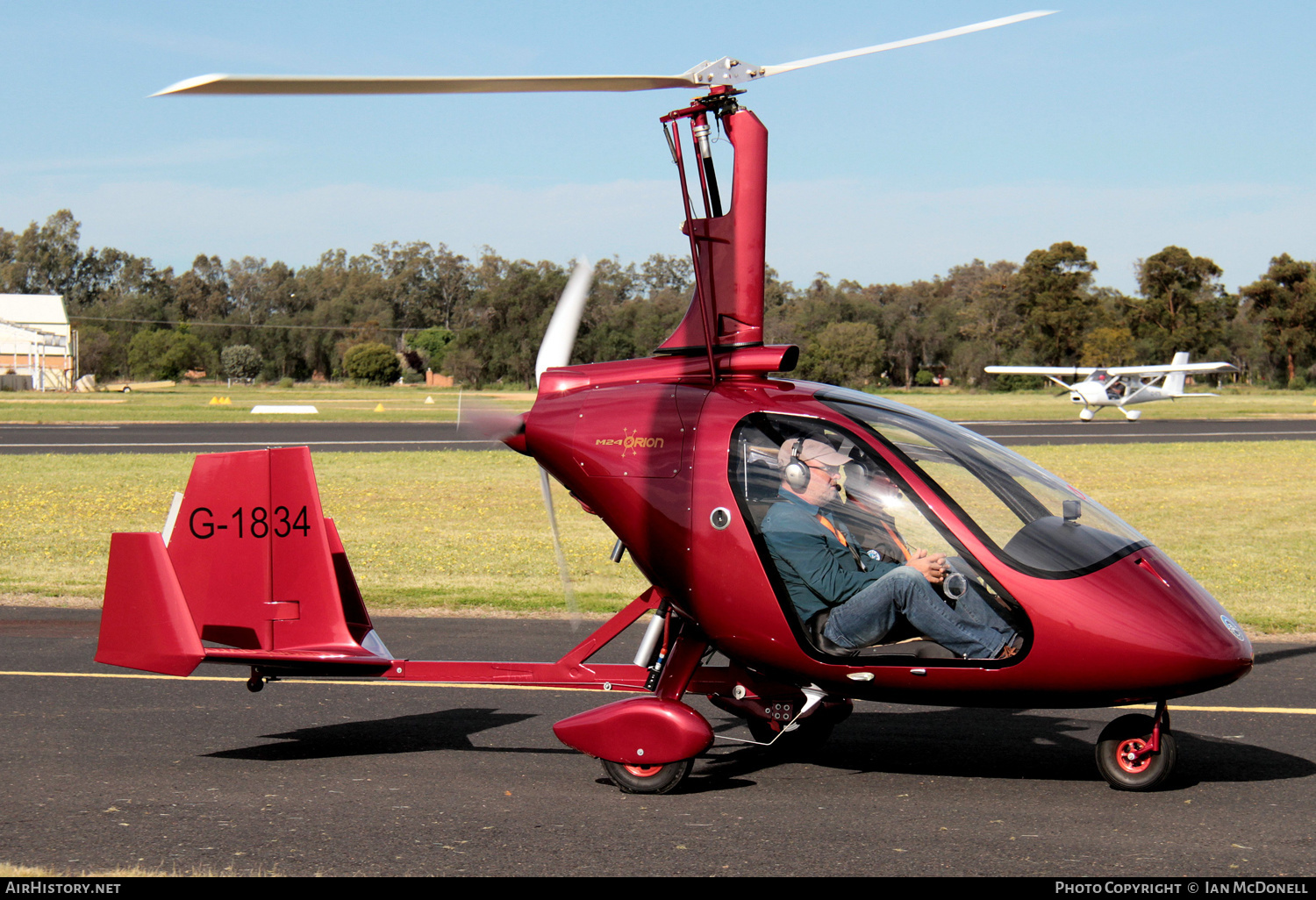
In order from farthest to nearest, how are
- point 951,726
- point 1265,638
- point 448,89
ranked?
point 1265,638
point 951,726
point 448,89

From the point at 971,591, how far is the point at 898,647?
44 centimetres

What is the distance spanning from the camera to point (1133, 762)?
572cm

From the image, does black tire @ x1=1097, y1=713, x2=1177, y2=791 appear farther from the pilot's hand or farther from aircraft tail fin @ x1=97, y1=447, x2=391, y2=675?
aircraft tail fin @ x1=97, y1=447, x2=391, y2=675

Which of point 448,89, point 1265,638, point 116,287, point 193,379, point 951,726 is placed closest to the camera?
point 448,89

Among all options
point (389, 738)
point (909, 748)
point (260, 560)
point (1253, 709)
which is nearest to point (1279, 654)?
point (1253, 709)

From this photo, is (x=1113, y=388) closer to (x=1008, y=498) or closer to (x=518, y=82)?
(x=1008, y=498)

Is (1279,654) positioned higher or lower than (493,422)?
lower

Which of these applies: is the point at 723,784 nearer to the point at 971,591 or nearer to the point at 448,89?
the point at 971,591

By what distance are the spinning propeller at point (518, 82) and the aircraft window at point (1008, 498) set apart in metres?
1.69

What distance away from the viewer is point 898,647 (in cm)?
555

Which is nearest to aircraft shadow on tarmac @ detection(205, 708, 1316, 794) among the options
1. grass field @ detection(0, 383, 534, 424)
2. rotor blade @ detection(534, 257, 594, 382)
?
rotor blade @ detection(534, 257, 594, 382)

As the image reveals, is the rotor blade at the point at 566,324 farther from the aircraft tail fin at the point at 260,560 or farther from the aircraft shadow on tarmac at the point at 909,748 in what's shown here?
the aircraft shadow on tarmac at the point at 909,748

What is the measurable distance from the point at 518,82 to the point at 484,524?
42.5 ft

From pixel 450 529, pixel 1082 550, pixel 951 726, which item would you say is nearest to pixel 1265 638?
pixel 951 726
